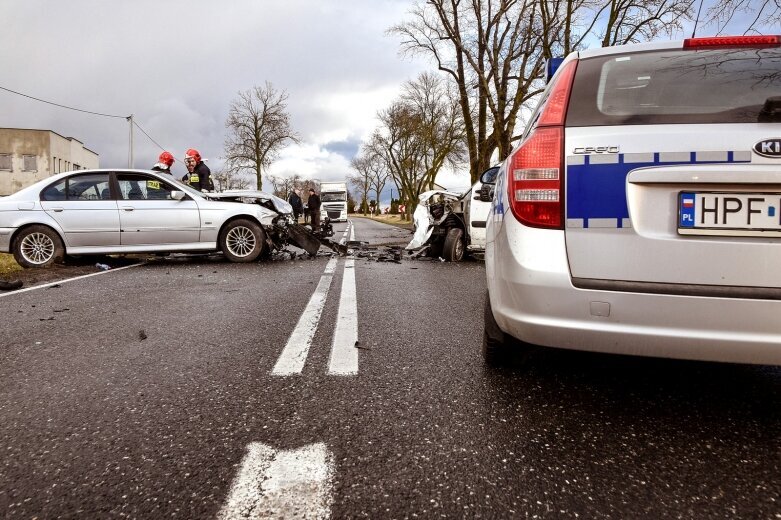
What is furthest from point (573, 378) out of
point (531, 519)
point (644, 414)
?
point (531, 519)

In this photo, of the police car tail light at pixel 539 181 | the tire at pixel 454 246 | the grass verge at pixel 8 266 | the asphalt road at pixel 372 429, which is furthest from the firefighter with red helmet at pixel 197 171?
the police car tail light at pixel 539 181

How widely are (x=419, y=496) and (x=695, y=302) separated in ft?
3.93

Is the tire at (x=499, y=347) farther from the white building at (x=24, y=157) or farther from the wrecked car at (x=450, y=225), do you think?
the white building at (x=24, y=157)

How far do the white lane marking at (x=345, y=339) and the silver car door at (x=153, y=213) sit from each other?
4.00m

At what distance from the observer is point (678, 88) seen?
6.80ft

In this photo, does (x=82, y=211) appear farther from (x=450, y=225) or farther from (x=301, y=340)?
(x=301, y=340)

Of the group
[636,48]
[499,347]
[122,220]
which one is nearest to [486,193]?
[499,347]

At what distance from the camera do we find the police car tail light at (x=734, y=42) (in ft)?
7.13

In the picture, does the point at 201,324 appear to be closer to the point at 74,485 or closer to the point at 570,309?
the point at 74,485

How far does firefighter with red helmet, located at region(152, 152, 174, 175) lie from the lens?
30.4 ft

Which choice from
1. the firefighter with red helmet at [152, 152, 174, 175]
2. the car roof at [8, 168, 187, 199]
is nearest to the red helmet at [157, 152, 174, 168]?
the firefighter with red helmet at [152, 152, 174, 175]

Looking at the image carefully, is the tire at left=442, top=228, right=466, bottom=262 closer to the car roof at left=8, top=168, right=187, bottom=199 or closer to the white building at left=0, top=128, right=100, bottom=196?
the car roof at left=8, top=168, right=187, bottom=199

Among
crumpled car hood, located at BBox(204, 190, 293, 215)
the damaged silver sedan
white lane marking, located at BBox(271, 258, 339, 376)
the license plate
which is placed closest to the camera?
the license plate

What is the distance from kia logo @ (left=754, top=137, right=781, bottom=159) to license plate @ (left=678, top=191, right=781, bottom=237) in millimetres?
141
